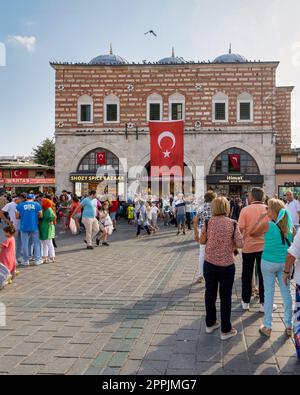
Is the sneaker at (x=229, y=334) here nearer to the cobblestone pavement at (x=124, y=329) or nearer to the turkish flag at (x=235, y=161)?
the cobblestone pavement at (x=124, y=329)

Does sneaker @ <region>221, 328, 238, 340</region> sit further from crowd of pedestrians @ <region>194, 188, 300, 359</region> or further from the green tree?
the green tree

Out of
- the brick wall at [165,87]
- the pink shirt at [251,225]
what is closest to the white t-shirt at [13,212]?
the pink shirt at [251,225]

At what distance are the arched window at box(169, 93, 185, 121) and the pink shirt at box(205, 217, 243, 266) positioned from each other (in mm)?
23841

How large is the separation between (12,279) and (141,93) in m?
22.4

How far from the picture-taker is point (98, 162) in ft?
95.0

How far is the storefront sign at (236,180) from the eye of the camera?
27719 mm

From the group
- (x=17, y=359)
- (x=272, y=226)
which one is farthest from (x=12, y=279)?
(x=272, y=226)

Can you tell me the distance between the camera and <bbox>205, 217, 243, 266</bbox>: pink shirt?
5.11 metres

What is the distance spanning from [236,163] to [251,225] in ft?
74.0

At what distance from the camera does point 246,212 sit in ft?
20.8

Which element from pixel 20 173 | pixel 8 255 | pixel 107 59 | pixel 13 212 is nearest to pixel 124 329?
pixel 8 255

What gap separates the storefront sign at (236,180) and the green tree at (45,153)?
1314 inches

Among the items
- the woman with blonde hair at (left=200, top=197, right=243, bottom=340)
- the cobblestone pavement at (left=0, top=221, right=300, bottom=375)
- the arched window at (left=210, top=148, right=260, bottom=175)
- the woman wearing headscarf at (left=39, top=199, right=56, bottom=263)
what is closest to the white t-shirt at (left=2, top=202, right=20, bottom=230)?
the woman wearing headscarf at (left=39, top=199, right=56, bottom=263)

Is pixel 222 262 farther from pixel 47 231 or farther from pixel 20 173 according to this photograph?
pixel 20 173
